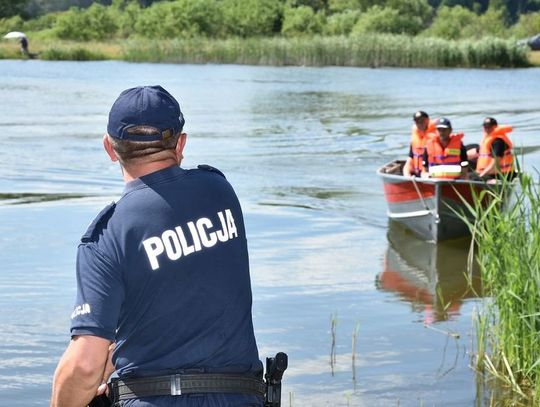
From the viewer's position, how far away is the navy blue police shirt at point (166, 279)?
3184 mm

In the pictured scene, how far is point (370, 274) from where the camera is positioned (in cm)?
1352

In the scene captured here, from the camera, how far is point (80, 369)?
10.4 feet

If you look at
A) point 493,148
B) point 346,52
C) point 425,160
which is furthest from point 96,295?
point 346,52

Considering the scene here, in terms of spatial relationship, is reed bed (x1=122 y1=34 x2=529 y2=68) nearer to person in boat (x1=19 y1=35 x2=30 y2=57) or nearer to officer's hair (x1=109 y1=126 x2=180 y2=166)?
person in boat (x1=19 y1=35 x2=30 y2=57)

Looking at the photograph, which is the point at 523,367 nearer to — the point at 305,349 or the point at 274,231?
the point at 305,349

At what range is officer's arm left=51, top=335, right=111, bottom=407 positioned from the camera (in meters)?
3.17

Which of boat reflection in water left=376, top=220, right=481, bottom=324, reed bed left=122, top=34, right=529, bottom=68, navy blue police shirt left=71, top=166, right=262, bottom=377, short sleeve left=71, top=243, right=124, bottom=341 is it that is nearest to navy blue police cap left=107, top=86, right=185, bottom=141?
navy blue police shirt left=71, top=166, right=262, bottom=377

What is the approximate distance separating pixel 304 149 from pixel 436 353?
18.5 meters

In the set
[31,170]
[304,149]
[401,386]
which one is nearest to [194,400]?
[401,386]

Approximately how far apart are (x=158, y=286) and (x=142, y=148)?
15.7 inches

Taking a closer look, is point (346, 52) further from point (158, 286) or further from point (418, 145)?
point (158, 286)

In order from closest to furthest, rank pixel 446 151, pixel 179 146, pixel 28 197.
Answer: pixel 179 146, pixel 446 151, pixel 28 197

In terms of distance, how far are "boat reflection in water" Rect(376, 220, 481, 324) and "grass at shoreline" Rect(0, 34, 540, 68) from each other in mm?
48386

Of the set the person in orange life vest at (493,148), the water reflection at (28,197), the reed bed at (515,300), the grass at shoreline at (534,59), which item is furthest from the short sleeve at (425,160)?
the grass at shoreline at (534,59)
